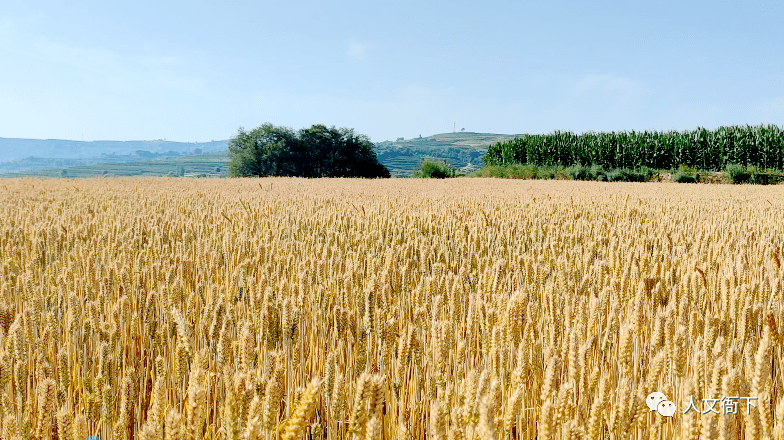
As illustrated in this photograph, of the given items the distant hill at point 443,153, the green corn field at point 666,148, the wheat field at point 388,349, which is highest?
the distant hill at point 443,153

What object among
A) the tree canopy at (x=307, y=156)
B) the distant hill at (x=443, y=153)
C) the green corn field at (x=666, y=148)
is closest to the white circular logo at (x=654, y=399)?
the green corn field at (x=666, y=148)

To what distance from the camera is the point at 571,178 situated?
88.0 feet

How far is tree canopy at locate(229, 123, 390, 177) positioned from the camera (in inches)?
1719

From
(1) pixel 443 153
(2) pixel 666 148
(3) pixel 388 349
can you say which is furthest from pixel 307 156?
(1) pixel 443 153

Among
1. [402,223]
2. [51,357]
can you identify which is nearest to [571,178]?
[402,223]

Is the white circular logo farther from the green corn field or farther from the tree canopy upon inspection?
the tree canopy

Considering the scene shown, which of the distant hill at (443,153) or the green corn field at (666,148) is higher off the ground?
the distant hill at (443,153)

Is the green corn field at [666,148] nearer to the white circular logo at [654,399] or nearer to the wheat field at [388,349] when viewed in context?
the wheat field at [388,349]

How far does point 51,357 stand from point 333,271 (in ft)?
5.48

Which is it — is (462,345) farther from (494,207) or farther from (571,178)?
(571,178)

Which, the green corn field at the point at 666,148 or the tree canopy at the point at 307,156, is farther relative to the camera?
the tree canopy at the point at 307,156

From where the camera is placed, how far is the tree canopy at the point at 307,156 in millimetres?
43656
